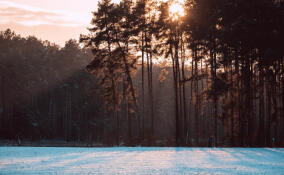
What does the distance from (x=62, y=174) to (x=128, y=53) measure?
80.2ft

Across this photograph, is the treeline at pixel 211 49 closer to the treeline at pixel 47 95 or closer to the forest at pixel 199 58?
the forest at pixel 199 58

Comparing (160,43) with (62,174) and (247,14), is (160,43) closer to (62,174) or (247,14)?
(247,14)

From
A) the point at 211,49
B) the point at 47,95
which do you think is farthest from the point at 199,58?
the point at 47,95

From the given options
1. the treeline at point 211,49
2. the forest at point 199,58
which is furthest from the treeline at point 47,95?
the treeline at point 211,49

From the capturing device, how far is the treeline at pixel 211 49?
96.4ft

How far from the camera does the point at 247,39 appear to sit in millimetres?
29656

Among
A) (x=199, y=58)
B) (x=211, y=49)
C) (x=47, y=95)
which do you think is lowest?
(x=47, y=95)

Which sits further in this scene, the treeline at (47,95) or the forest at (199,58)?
the treeline at (47,95)

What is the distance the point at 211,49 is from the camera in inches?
1297

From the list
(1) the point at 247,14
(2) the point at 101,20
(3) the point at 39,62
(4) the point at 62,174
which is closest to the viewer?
(4) the point at 62,174

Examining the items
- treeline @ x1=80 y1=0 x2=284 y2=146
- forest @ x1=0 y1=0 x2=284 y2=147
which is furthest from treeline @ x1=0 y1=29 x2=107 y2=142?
treeline @ x1=80 y1=0 x2=284 y2=146

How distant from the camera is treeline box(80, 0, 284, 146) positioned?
29391 mm

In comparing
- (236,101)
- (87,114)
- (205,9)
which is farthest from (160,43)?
(87,114)

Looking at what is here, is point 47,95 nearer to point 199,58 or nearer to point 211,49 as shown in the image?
point 199,58
